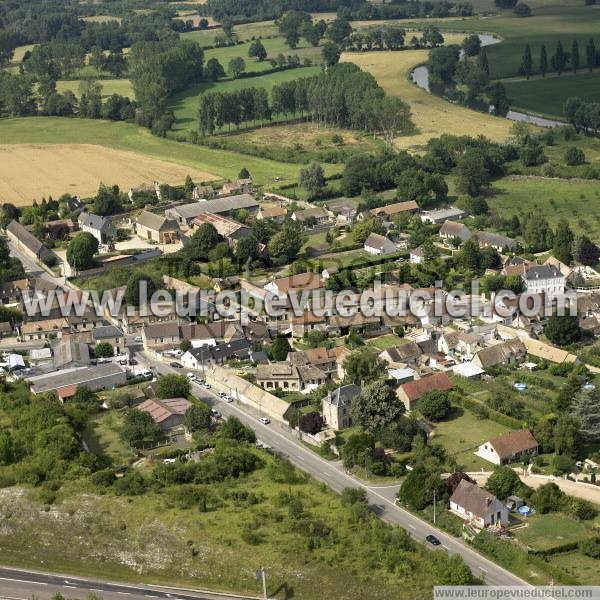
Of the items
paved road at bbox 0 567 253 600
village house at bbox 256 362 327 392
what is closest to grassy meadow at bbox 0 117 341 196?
village house at bbox 256 362 327 392

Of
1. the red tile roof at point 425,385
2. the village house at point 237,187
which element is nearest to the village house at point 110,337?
the red tile roof at point 425,385

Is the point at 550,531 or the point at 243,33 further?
the point at 243,33

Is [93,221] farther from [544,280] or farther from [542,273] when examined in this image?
[544,280]

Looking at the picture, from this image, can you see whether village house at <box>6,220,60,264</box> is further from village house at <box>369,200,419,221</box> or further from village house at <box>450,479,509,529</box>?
village house at <box>450,479,509,529</box>

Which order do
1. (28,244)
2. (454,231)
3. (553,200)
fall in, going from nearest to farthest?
(454,231), (28,244), (553,200)

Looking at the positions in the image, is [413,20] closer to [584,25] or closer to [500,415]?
[584,25]

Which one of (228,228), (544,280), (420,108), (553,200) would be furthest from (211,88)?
(544,280)
